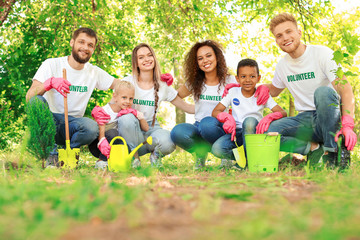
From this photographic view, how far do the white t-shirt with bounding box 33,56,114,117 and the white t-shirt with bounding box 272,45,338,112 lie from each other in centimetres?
205

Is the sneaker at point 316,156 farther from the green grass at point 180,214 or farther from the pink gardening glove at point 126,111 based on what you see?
the pink gardening glove at point 126,111

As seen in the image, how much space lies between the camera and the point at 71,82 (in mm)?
3586

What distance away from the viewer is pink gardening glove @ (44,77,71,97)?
126 inches

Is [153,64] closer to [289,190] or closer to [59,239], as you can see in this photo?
[289,190]

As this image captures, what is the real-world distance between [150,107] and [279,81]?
1.37 meters

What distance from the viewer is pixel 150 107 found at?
3.64 metres

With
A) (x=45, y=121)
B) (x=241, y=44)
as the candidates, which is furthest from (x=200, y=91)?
(x=241, y=44)

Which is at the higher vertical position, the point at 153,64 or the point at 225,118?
the point at 153,64

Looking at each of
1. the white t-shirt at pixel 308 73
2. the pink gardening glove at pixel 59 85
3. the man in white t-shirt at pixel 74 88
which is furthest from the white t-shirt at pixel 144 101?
the white t-shirt at pixel 308 73

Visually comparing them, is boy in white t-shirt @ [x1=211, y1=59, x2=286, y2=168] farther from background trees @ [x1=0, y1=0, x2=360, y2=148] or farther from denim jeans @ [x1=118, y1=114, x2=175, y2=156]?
background trees @ [x1=0, y1=0, x2=360, y2=148]

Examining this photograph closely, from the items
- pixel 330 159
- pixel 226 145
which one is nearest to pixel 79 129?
pixel 226 145

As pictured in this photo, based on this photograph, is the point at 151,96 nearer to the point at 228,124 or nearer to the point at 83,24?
the point at 228,124

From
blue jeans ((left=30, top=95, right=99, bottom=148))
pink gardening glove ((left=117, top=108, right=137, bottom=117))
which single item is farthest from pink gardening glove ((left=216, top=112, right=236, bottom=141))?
blue jeans ((left=30, top=95, right=99, bottom=148))

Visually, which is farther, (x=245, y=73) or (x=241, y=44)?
(x=241, y=44)
